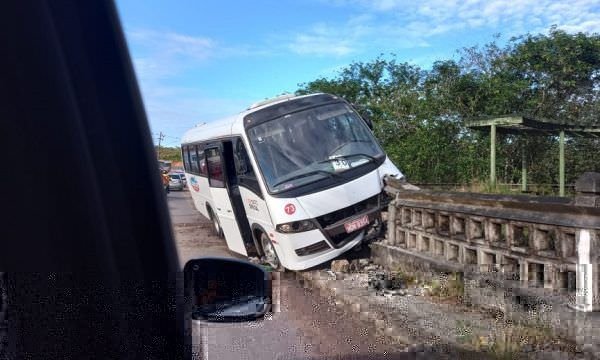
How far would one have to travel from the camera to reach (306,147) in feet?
24.3

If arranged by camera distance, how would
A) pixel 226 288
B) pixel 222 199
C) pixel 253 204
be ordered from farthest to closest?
pixel 222 199
pixel 253 204
pixel 226 288

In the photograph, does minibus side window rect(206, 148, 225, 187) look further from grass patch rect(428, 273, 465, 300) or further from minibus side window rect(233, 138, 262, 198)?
grass patch rect(428, 273, 465, 300)

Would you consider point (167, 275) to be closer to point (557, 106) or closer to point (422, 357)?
point (422, 357)

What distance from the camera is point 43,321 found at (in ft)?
4.02

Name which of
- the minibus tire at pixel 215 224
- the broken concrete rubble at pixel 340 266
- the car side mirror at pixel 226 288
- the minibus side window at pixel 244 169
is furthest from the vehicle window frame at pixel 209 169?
the car side mirror at pixel 226 288

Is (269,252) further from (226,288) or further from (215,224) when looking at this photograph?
(226,288)

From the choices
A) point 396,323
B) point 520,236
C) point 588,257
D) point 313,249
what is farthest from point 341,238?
point 588,257

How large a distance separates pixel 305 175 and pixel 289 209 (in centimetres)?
57

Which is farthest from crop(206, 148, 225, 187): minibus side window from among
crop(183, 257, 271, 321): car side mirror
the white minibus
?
crop(183, 257, 271, 321): car side mirror

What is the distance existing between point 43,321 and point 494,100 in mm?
14838

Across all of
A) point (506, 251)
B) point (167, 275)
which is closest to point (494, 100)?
point (506, 251)

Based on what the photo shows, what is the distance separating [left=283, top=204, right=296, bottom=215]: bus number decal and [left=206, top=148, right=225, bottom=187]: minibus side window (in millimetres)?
2076

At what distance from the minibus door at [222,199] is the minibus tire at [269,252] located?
69 cm

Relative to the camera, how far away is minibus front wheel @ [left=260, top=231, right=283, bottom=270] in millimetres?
7641
